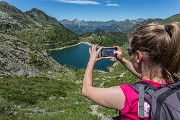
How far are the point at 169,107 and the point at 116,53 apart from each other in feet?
5.88

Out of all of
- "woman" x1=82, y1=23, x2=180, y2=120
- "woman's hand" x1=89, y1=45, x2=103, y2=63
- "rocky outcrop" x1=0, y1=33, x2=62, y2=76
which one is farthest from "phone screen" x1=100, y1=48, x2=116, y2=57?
"rocky outcrop" x1=0, y1=33, x2=62, y2=76

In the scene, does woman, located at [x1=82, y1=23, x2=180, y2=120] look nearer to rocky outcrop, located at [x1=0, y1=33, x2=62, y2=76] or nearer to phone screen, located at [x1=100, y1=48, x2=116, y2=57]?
phone screen, located at [x1=100, y1=48, x2=116, y2=57]

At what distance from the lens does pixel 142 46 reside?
4.11m

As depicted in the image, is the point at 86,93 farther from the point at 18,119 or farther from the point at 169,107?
the point at 18,119

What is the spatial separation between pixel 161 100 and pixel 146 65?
26.8 inches

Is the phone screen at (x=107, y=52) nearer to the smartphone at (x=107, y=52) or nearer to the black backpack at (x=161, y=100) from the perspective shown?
the smartphone at (x=107, y=52)

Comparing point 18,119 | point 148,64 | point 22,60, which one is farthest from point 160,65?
point 22,60

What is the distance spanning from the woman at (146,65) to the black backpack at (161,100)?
0.27 ft

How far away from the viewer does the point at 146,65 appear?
4152 mm

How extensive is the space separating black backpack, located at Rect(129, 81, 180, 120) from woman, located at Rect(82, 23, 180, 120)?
0.08m

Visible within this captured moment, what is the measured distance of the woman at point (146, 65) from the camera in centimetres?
384

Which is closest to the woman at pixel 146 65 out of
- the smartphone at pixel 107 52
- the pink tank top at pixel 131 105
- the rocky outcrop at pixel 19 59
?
the pink tank top at pixel 131 105

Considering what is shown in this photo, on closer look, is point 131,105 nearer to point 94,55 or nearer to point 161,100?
point 161,100

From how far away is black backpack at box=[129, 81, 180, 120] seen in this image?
355 centimetres
